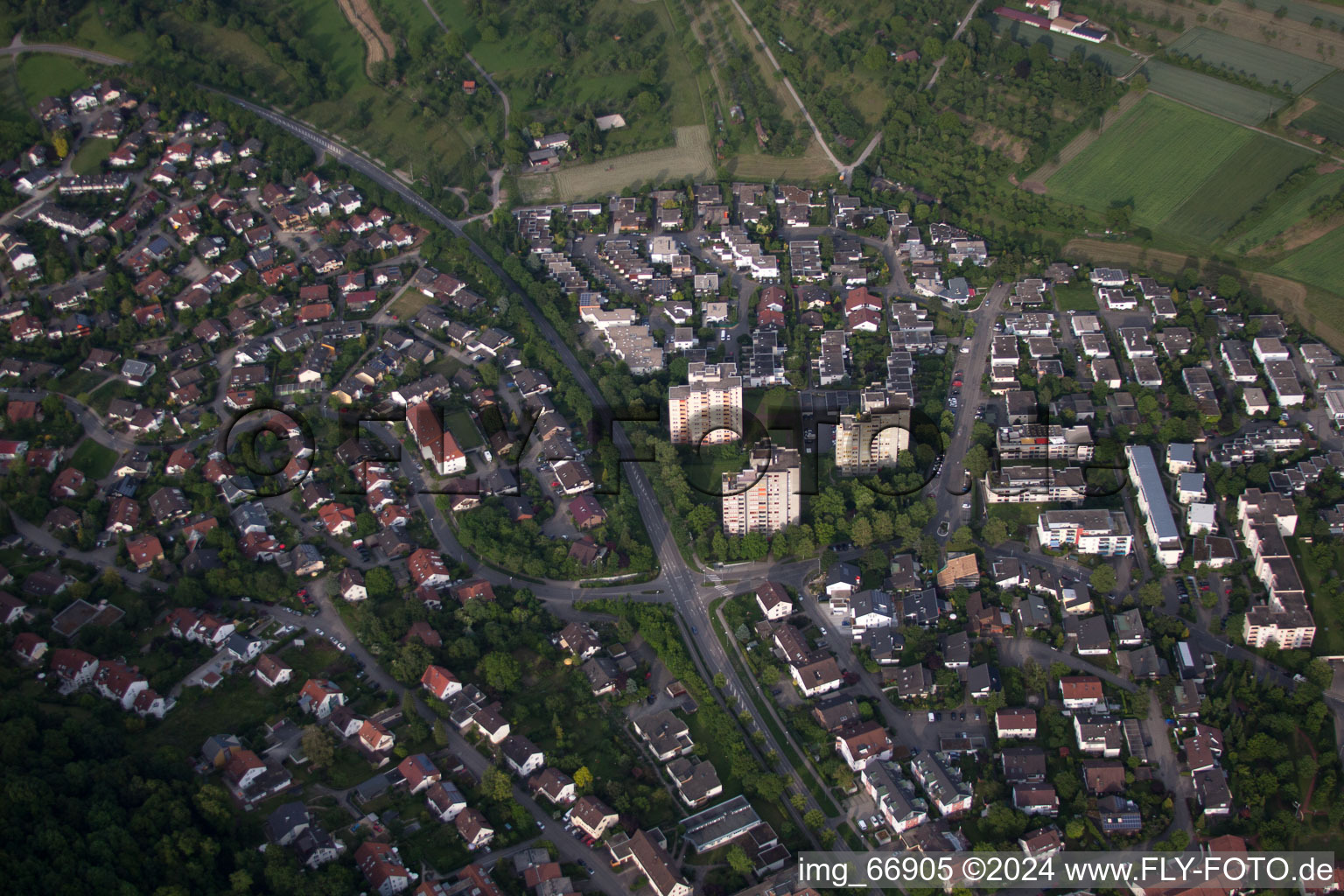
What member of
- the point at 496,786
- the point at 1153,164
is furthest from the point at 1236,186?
the point at 496,786

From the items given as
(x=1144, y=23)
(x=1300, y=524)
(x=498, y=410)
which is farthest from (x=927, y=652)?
(x=1144, y=23)

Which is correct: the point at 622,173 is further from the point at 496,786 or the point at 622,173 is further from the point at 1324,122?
the point at 496,786

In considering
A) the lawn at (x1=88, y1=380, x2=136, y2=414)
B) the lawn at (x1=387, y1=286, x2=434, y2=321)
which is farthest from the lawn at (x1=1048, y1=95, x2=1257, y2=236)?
the lawn at (x1=88, y1=380, x2=136, y2=414)

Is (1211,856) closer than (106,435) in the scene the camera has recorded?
Yes

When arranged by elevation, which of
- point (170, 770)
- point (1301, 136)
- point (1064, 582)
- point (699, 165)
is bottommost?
point (170, 770)

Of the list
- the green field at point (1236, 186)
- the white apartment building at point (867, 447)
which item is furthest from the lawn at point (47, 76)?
the green field at point (1236, 186)

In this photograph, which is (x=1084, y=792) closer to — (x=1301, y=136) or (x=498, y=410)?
(x=498, y=410)
